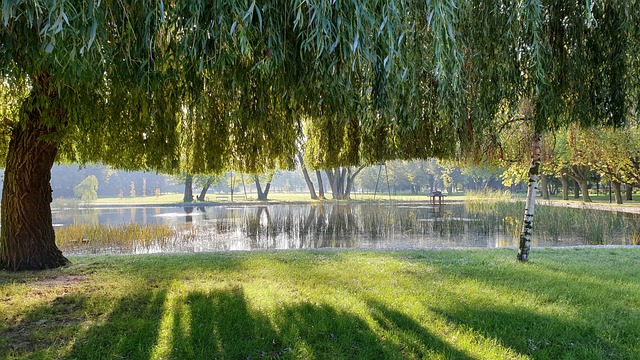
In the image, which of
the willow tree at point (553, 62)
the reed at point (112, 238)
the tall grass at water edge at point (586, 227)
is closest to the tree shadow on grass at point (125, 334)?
the willow tree at point (553, 62)

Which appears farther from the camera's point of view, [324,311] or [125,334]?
[324,311]

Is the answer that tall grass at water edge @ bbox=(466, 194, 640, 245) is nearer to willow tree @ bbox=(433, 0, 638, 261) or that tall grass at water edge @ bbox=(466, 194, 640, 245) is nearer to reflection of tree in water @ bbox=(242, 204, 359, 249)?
reflection of tree in water @ bbox=(242, 204, 359, 249)

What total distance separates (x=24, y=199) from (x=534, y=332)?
781cm

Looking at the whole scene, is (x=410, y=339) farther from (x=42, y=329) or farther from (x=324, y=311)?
(x=42, y=329)

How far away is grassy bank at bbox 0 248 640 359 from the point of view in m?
3.57

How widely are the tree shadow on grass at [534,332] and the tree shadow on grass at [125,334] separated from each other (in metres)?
3.13

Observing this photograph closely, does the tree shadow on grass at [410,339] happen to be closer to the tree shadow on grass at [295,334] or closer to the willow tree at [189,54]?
the tree shadow on grass at [295,334]

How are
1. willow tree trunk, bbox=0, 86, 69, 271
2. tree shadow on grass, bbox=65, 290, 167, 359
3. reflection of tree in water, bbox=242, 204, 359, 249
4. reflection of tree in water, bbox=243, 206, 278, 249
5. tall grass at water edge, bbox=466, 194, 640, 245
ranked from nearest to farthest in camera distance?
tree shadow on grass, bbox=65, 290, 167, 359, willow tree trunk, bbox=0, 86, 69, 271, reflection of tree in water, bbox=243, 206, 278, 249, reflection of tree in water, bbox=242, 204, 359, 249, tall grass at water edge, bbox=466, 194, 640, 245

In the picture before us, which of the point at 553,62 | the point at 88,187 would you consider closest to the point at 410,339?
the point at 553,62

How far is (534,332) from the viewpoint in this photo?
154 inches

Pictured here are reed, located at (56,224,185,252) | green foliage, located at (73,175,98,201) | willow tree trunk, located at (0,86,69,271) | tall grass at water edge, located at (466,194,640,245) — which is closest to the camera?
willow tree trunk, located at (0,86,69,271)

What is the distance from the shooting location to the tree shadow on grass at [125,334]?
3410mm

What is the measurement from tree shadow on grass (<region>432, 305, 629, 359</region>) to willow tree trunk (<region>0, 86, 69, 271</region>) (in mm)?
6749

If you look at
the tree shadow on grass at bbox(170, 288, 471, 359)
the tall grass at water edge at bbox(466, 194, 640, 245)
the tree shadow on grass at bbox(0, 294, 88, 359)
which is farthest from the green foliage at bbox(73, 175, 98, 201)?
the tree shadow on grass at bbox(170, 288, 471, 359)
